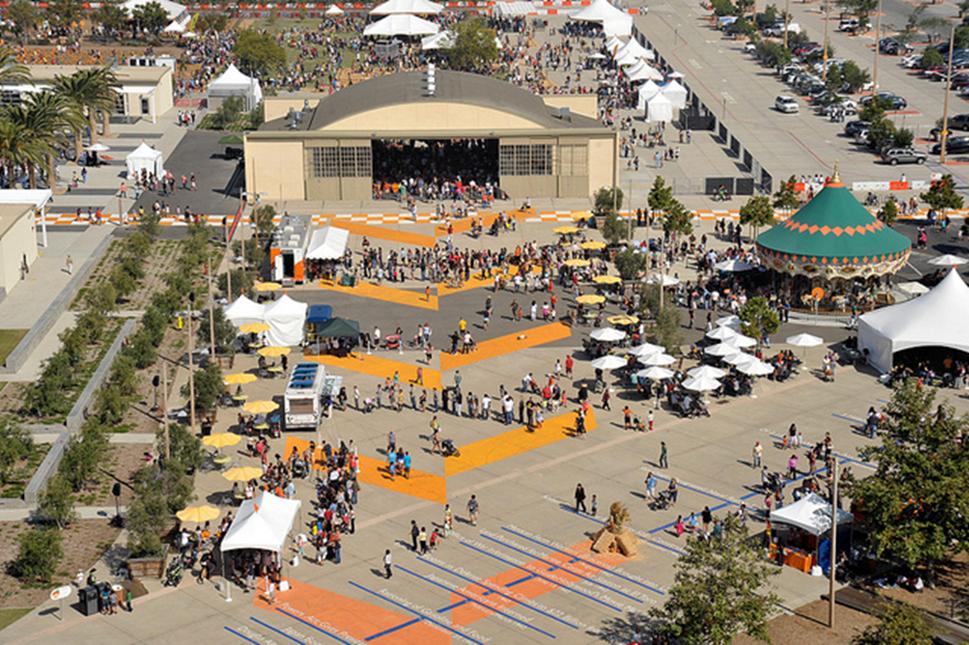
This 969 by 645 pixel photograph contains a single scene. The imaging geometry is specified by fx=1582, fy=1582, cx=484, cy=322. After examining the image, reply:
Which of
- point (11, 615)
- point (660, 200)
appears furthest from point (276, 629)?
point (660, 200)

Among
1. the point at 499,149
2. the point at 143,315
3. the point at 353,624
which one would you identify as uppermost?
the point at 499,149

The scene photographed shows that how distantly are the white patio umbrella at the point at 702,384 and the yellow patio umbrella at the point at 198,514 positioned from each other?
2156 centimetres

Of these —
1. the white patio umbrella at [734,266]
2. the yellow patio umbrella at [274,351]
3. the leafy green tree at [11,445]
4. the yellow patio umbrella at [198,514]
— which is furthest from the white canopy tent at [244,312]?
the white patio umbrella at [734,266]

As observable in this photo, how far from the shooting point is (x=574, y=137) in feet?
330

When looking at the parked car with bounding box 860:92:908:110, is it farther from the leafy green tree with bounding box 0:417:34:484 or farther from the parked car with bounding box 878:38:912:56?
the leafy green tree with bounding box 0:417:34:484

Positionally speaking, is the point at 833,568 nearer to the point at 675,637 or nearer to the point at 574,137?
the point at 675,637

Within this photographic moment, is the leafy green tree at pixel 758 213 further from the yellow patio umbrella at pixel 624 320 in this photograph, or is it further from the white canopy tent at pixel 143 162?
the white canopy tent at pixel 143 162

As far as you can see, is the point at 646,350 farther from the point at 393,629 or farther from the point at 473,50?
the point at 473,50

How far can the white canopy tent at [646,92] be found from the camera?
127188mm

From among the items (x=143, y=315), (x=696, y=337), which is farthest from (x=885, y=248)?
(x=143, y=315)

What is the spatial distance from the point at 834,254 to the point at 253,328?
28486mm

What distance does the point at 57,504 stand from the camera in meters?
54.0

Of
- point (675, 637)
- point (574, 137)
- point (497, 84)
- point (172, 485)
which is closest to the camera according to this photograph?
point (675, 637)

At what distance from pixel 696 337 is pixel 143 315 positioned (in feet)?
87.3
